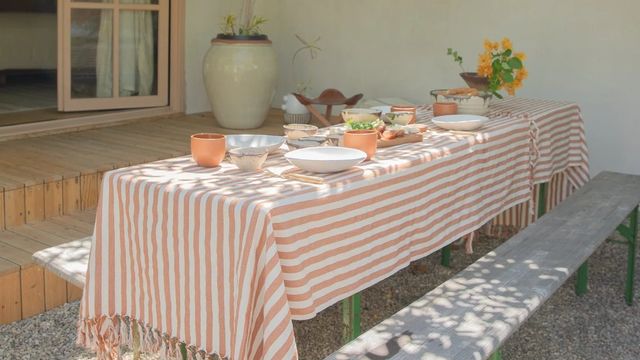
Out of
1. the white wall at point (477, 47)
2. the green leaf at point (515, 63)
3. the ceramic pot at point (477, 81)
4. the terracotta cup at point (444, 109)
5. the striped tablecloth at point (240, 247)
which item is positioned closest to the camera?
the striped tablecloth at point (240, 247)

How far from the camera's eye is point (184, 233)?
2.41m

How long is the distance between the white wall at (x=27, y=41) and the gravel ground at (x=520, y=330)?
5823mm

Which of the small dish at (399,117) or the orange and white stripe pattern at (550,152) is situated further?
the orange and white stripe pattern at (550,152)

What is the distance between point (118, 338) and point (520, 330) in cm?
186

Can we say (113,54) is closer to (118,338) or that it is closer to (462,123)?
(462,123)

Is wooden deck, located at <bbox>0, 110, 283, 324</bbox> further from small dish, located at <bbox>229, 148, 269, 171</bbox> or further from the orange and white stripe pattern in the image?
the orange and white stripe pattern

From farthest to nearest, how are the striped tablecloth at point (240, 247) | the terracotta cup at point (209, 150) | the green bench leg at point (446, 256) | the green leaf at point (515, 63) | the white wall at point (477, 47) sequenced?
1. the white wall at point (477, 47)
2. the green bench leg at point (446, 256)
3. the green leaf at point (515, 63)
4. the terracotta cup at point (209, 150)
5. the striped tablecloth at point (240, 247)

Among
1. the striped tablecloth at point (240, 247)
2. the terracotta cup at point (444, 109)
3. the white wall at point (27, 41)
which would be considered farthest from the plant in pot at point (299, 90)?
the striped tablecloth at point (240, 247)

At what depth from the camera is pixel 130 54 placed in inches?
247

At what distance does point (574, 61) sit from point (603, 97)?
320 millimetres

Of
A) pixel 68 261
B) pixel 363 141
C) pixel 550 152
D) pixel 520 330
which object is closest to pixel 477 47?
pixel 550 152

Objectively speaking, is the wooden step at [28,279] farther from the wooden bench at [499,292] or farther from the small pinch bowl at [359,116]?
the wooden bench at [499,292]

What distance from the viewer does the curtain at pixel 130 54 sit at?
20.0ft

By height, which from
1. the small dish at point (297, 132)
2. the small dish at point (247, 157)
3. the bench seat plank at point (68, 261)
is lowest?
the bench seat plank at point (68, 261)
